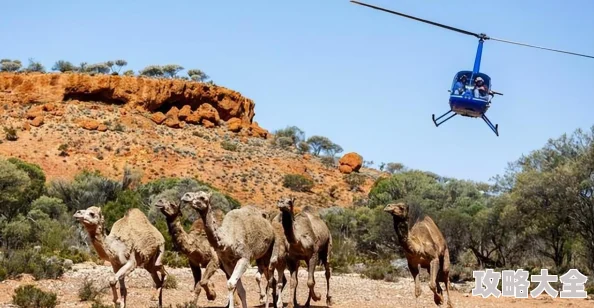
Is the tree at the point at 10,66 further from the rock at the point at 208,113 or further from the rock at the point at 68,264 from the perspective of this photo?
the rock at the point at 68,264

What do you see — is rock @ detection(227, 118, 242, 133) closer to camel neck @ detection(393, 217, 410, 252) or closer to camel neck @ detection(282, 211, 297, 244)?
camel neck @ detection(393, 217, 410, 252)

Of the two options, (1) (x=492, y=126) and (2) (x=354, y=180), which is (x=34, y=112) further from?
(1) (x=492, y=126)

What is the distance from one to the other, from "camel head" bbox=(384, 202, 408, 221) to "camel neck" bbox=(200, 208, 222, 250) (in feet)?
13.3

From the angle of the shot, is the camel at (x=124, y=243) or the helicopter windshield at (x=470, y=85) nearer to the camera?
the camel at (x=124, y=243)

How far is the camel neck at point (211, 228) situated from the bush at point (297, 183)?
55285 millimetres

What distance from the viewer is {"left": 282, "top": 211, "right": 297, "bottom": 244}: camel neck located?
13688 mm

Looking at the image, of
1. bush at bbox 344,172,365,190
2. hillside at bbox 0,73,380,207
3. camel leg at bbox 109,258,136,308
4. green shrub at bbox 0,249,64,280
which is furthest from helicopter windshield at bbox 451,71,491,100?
bush at bbox 344,172,365,190

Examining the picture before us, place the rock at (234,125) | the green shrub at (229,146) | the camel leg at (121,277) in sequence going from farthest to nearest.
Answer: the rock at (234,125) < the green shrub at (229,146) < the camel leg at (121,277)

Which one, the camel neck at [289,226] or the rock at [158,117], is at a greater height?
the rock at [158,117]

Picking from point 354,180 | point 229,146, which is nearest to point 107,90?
point 229,146

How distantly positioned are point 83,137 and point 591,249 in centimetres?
5011

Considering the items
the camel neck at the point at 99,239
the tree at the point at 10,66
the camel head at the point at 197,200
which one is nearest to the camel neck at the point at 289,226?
the camel head at the point at 197,200

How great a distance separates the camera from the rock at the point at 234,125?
80656 mm

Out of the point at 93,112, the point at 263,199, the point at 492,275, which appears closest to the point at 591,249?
the point at 492,275
